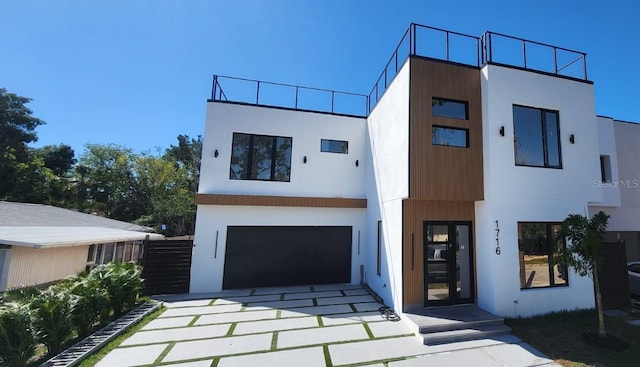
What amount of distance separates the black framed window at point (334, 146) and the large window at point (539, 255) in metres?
5.59

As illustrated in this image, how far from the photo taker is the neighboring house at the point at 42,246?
619 cm

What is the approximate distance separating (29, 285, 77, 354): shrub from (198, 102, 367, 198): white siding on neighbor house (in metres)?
4.38

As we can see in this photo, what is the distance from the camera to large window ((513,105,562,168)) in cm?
612

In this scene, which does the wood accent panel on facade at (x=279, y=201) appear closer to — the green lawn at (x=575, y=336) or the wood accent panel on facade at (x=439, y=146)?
the wood accent panel on facade at (x=439, y=146)

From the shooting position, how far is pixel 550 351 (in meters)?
4.25

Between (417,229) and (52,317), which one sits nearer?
(52,317)

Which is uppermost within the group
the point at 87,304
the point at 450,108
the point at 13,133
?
the point at 13,133

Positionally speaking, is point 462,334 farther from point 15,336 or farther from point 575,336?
point 15,336

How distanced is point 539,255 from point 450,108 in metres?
4.13

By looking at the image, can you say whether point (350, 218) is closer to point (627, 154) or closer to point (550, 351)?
point (550, 351)

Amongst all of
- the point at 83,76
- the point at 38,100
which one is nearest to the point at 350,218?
the point at 83,76

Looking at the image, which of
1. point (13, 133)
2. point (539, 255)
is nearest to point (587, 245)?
point (539, 255)

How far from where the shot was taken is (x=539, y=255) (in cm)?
597

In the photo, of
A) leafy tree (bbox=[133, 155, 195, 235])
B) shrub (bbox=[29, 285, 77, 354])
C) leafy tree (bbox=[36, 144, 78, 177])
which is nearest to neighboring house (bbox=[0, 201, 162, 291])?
shrub (bbox=[29, 285, 77, 354])
